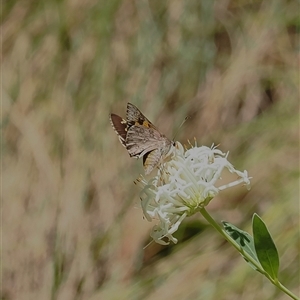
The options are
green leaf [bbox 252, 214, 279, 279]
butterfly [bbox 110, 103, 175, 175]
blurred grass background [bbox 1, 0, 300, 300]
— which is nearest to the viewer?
green leaf [bbox 252, 214, 279, 279]

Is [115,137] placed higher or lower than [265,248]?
lower

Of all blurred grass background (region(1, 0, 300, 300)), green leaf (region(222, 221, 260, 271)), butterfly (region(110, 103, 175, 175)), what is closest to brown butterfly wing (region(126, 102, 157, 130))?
butterfly (region(110, 103, 175, 175))

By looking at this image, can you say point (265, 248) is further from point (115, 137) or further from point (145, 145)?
point (115, 137)

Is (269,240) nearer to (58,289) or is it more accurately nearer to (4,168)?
(58,289)

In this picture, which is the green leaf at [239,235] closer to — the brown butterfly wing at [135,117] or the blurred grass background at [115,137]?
the brown butterfly wing at [135,117]

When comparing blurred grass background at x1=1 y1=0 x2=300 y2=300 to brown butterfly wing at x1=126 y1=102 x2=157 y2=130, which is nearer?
brown butterfly wing at x1=126 y1=102 x2=157 y2=130

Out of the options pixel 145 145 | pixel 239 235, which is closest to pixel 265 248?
pixel 239 235

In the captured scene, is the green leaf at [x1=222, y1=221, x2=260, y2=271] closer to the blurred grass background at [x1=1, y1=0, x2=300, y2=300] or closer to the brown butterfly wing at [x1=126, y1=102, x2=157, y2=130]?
the brown butterfly wing at [x1=126, y1=102, x2=157, y2=130]
